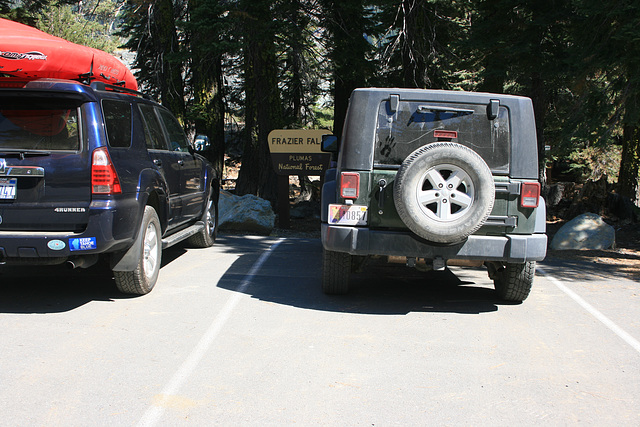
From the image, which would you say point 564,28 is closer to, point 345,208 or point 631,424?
point 345,208

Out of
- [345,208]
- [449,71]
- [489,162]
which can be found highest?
[449,71]

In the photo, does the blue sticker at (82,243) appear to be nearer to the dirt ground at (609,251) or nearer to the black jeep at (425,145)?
the black jeep at (425,145)

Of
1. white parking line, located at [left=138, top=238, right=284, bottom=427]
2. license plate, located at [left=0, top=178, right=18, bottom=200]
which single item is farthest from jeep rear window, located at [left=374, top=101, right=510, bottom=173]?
license plate, located at [left=0, top=178, right=18, bottom=200]

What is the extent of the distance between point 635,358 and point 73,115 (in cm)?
517

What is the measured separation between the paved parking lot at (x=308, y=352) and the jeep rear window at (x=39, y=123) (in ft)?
5.07

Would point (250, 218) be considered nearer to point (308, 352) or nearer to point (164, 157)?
point (164, 157)

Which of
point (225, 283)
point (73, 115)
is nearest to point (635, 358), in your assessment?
point (225, 283)

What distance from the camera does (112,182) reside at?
207 inches

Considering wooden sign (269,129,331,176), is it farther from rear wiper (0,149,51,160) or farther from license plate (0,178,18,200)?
license plate (0,178,18,200)

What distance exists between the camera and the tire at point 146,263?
578 centimetres

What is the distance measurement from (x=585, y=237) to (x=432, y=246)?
6.54 m

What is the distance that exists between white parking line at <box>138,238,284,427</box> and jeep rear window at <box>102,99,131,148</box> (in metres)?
1.91

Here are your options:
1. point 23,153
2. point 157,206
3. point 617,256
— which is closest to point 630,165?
point 617,256

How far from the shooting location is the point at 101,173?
520 cm
